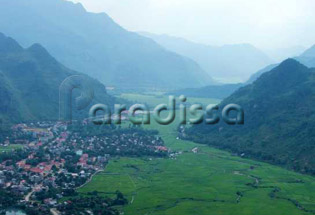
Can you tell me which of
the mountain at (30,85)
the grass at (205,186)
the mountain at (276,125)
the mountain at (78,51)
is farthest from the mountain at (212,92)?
the grass at (205,186)

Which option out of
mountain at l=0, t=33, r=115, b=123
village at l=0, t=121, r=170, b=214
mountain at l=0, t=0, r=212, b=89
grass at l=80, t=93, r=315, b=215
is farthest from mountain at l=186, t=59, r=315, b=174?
mountain at l=0, t=0, r=212, b=89

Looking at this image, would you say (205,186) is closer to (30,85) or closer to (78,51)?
(30,85)

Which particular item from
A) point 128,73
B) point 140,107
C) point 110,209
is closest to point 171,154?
point 110,209

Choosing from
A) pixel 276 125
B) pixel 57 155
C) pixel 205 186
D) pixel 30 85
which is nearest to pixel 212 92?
pixel 30 85

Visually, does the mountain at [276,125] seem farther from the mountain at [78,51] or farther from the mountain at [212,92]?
the mountain at [78,51]

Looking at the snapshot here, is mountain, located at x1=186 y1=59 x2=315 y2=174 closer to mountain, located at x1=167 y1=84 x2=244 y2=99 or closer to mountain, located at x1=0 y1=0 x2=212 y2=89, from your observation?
mountain, located at x1=167 y1=84 x2=244 y2=99
